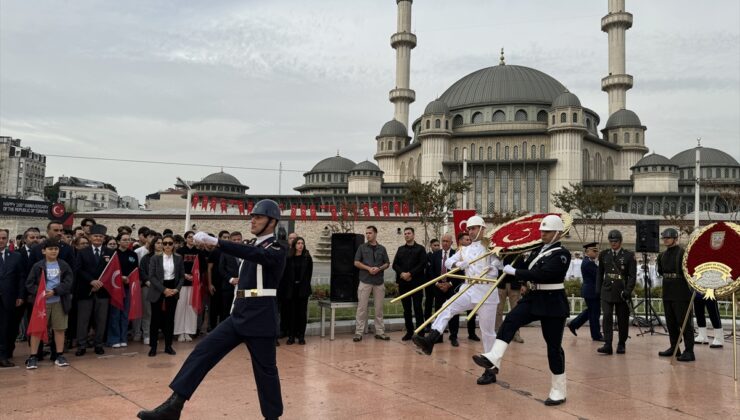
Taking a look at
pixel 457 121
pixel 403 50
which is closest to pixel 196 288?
pixel 457 121

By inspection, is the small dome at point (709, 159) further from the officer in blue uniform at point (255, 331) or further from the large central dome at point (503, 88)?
the officer in blue uniform at point (255, 331)

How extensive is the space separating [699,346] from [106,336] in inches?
398

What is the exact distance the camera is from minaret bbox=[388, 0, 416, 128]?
209 feet

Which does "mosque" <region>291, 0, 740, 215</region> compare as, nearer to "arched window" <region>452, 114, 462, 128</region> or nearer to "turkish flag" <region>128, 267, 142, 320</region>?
"arched window" <region>452, 114, 462, 128</region>

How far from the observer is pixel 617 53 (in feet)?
197

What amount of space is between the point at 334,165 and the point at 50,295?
64.0 m

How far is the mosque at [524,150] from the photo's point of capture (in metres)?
54.9

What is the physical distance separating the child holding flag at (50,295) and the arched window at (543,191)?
5448 centimetres

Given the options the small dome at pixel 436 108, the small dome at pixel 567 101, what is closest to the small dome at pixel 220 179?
the small dome at pixel 436 108

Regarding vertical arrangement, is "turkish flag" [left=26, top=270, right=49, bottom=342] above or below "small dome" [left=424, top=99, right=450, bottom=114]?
below

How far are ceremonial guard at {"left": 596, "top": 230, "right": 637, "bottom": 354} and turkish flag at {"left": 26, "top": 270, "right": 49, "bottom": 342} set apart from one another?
8070 mm

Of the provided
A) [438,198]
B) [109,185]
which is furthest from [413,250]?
[109,185]

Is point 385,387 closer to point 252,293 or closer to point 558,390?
point 558,390

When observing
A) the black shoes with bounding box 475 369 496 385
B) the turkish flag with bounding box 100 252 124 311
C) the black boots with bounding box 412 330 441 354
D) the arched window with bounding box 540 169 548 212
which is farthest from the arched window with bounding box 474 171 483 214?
the black boots with bounding box 412 330 441 354
